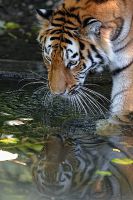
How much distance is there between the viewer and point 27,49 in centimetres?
704

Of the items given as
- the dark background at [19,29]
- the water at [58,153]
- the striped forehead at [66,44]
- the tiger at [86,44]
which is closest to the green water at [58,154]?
the water at [58,153]

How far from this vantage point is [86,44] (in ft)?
15.3

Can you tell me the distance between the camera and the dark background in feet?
22.5

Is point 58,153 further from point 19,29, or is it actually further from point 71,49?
point 19,29

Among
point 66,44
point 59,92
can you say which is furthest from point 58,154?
point 66,44

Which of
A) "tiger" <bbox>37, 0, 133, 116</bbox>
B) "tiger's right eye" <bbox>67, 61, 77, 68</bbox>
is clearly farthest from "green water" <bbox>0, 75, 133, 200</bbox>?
"tiger's right eye" <bbox>67, 61, 77, 68</bbox>

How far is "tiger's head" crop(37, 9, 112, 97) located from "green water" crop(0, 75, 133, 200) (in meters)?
0.36

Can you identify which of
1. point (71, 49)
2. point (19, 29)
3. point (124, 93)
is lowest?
point (124, 93)

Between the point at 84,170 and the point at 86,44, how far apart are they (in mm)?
1040

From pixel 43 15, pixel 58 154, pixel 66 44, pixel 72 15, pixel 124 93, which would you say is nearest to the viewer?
pixel 58 154

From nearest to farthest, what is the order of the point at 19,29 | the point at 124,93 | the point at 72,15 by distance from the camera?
the point at 72,15 → the point at 124,93 → the point at 19,29

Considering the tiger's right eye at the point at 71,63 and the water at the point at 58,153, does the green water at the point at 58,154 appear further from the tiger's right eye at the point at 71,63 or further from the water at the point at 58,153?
the tiger's right eye at the point at 71,63

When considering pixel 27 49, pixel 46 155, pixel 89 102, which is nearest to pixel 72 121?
pixel 89 102

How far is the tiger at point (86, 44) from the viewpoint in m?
4.61
